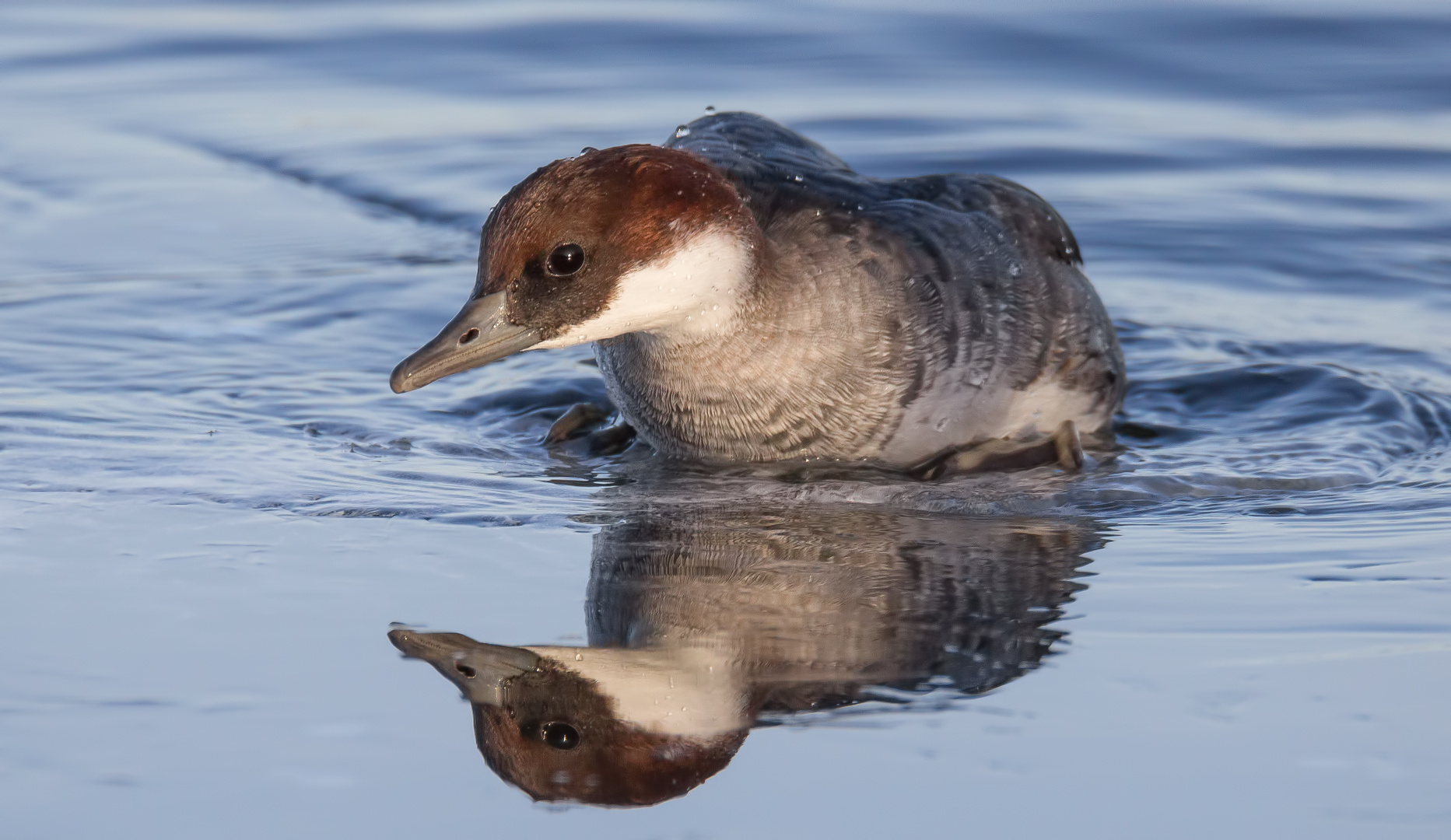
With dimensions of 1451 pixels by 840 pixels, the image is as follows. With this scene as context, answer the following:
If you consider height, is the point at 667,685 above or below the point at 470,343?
below

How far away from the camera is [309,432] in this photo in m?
6.96

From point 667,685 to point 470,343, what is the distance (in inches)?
69.4

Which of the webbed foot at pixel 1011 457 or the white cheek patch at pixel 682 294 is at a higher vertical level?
the white cheek patch at pixel 682 294

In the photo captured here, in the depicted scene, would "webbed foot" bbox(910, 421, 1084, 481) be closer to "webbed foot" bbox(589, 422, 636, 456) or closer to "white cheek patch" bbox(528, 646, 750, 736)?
"webbed foot" bbox(589, 422, 636, 456)

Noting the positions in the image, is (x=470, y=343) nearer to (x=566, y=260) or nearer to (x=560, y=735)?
(x=566, y=260)

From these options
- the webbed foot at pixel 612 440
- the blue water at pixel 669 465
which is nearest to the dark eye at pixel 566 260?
the blue water at pixel 669 465

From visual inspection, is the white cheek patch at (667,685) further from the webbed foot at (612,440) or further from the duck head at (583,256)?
the webbed foot at (612,440)

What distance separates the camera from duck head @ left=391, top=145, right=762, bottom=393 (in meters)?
5.89

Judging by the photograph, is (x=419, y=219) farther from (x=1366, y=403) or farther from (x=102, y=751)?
(x=102, y=751)

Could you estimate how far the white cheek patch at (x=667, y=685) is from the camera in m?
4.36

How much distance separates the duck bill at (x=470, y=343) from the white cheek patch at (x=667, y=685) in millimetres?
1478

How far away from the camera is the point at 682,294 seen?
20.2 feet

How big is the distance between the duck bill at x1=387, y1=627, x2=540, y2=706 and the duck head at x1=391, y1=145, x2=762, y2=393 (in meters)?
1.31

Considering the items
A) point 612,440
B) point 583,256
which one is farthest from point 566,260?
point 612,440
